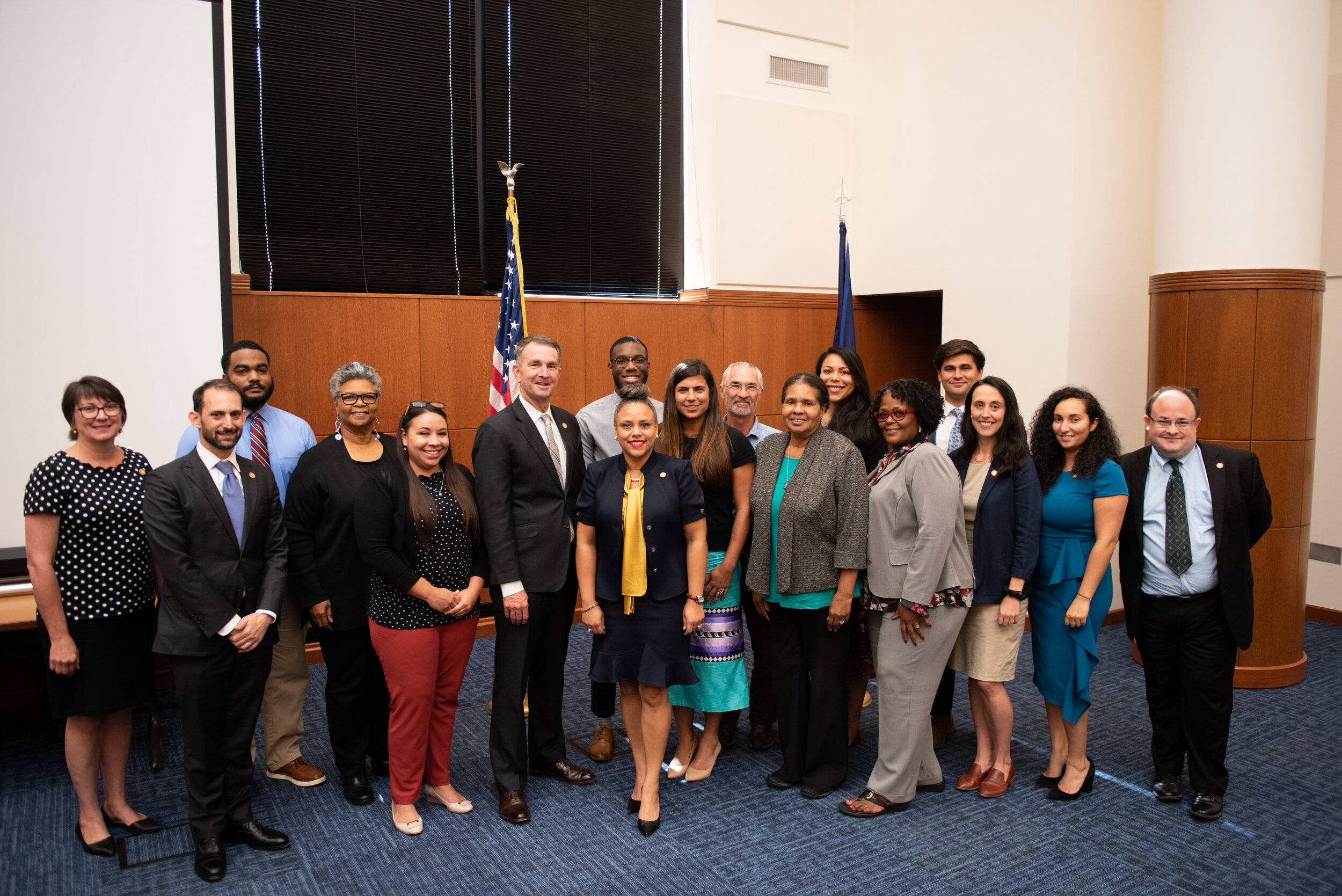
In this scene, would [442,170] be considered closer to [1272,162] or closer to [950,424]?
[950,424]

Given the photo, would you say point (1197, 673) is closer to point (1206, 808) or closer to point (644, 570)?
point (1206, 808)

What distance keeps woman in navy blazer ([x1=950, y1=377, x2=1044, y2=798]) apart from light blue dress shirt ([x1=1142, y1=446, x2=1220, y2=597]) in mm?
455

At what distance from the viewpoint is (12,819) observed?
3379 mm

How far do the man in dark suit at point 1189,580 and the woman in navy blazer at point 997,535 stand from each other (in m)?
0.44

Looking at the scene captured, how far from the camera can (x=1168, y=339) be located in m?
5.01

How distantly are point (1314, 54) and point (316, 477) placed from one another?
5300 millimetres

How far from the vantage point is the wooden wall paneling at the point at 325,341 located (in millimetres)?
5074

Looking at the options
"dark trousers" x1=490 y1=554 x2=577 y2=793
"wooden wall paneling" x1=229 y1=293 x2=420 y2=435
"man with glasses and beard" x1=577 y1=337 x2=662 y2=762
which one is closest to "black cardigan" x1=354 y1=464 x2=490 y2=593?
"dark trousers" x1=490 y1=554 x2=577 y2=793

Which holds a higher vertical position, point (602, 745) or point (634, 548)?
point (634, 548)

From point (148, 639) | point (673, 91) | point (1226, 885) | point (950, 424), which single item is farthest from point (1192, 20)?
point (148, 639)

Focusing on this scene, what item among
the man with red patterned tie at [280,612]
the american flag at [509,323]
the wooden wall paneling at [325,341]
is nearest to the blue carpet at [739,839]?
the man with red patterned tie at [280,612]

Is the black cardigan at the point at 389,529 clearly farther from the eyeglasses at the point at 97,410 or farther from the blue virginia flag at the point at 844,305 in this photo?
the blue virginia flag at the point at 844,305

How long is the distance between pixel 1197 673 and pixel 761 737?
1.74 m

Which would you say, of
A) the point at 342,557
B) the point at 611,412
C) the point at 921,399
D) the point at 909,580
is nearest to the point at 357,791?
the point at 342,557
